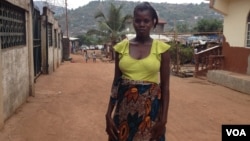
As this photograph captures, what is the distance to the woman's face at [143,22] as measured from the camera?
253 centimetres

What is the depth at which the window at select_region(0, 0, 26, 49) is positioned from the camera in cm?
673

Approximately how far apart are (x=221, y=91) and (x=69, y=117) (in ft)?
21.1

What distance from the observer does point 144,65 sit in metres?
2.45

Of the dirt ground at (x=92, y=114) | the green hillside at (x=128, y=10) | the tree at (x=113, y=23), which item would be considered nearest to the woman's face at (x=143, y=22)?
the dirt ground at (x=92, y=114)

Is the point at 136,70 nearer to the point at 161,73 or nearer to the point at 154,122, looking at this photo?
the point at 161,73

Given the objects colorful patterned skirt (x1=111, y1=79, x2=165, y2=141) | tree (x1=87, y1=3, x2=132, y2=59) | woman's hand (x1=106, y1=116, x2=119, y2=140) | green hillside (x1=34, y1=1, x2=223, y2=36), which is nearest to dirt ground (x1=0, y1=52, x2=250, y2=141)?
woman's hand (x1=106, y1=116, x2=119, y2=140)

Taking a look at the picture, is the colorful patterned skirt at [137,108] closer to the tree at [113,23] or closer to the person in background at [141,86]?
the person in background at [141,86]

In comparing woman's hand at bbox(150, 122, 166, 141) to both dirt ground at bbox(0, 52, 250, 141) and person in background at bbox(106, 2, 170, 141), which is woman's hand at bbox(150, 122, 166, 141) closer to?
person in background at bbox(106, 2, 170, 141)

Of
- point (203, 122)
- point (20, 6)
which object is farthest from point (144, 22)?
point (20, 6)

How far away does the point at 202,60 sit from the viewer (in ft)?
51.2

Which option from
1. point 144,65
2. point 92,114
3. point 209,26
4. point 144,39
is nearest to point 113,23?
point 209,26

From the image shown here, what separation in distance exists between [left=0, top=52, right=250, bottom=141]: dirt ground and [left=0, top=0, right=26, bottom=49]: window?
4.87 ft

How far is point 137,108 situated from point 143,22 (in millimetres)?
628

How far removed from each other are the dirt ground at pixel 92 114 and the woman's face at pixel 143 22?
3284 millimetres
